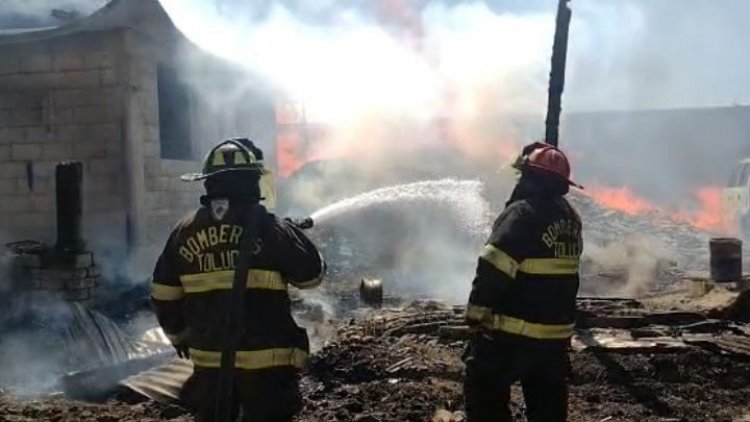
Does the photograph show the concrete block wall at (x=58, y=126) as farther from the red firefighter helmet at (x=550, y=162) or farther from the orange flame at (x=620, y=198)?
the orange flame at (x=620, y=198)

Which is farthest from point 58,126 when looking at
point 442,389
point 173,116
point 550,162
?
point 550,162

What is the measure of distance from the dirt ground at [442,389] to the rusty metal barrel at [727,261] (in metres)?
4.90

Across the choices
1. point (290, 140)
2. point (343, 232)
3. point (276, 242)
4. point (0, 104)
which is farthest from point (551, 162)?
point (290, 140)

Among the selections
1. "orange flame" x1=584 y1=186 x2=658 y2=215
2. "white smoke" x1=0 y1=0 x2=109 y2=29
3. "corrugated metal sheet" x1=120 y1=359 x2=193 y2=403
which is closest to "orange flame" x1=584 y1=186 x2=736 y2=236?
"orange flame" x1=584 y1=186 x2=658 y2=215

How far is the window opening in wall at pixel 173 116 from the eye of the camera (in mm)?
12898

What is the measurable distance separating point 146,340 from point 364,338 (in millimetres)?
2475

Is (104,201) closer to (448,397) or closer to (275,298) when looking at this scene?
(448,397)

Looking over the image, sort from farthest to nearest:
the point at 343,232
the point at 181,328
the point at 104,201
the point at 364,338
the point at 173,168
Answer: the point at 343,232
the point at 173,168
the point at 104,201
the point at 364,338
the point at 181,328

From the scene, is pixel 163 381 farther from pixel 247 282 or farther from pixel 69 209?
pixel 247 282

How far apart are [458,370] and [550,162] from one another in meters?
2.87

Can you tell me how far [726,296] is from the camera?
383 inches

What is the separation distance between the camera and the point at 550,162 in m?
4.20

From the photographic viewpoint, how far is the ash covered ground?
18.6 feet

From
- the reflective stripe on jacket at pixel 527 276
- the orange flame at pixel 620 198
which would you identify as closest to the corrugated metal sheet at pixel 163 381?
the reflective stripe on jacket at pixel 527 276
